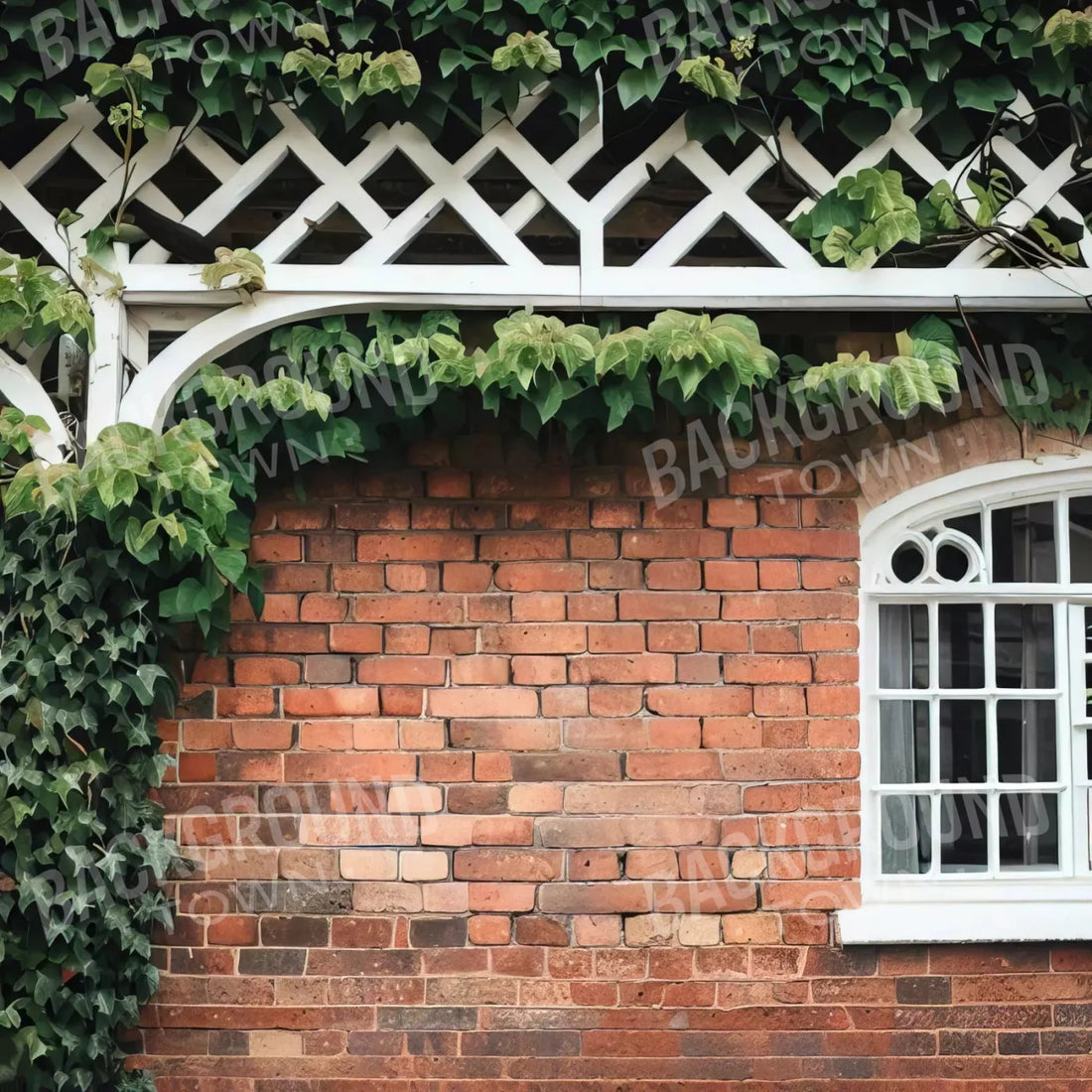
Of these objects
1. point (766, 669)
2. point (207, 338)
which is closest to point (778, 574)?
point (766, 669)

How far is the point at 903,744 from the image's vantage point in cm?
345

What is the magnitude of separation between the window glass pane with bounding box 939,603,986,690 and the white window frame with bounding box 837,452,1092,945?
0.14 ft

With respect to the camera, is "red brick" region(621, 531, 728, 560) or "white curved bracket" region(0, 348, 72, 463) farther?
"red brick" region(621, 531, 728, 560)

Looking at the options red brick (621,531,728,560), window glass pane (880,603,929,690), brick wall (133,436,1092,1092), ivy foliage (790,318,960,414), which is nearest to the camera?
ivy foliage (790,318,960,414)

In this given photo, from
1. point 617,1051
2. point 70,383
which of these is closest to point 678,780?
point 617,1051

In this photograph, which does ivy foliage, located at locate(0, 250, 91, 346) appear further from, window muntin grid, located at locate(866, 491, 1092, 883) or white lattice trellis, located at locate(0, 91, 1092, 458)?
window muntin grid, located at locate(866, 491, 1092, 883)

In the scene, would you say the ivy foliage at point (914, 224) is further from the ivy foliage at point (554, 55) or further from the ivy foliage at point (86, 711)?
the ivy foliage at point (86, 711)

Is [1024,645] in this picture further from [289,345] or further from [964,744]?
[289,345]

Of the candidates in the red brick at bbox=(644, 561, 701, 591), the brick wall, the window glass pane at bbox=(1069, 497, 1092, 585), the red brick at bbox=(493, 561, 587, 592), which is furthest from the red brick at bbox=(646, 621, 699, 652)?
the window glass pane at bbox=(1069, 497, 1092, 585)

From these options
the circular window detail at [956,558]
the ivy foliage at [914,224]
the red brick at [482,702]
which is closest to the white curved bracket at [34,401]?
the red brick at [482,702]

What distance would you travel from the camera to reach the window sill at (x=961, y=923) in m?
3.27

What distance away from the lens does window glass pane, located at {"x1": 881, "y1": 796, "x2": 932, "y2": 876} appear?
11.3 ft

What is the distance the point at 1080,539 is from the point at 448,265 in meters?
2.21

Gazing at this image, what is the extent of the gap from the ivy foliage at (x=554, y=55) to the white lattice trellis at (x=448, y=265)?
10 centimetres
